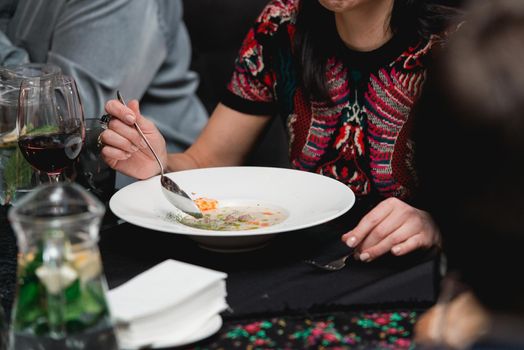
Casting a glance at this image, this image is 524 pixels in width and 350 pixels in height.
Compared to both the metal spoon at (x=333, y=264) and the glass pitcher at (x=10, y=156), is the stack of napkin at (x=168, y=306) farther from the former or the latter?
the glass pitcher at (x=10, y=156)

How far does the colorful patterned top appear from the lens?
166 centimetres

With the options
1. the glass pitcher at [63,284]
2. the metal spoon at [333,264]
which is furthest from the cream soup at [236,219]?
the glass pitcher at [63,284]

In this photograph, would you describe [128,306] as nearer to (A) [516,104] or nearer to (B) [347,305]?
(B) [347,305]

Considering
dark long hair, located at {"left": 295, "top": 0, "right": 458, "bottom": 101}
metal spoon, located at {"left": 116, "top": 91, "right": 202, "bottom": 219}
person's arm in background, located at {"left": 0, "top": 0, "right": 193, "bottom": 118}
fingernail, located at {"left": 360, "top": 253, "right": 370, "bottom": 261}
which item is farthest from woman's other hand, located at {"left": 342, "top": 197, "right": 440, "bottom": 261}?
person's arm in background, located at {"left": 0, "top": 0, "right": 193, "bottom": 118}

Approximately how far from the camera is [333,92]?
173cm

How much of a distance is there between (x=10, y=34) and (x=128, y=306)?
1.91 metres

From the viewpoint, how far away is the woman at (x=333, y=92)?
1.66 meters

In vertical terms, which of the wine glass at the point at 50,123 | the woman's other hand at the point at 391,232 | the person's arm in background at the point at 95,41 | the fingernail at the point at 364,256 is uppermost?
the wine glass at the point at 50,123

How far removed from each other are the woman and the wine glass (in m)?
0.21

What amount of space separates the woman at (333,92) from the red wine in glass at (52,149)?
20 cm

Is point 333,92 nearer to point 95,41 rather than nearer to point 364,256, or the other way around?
point 364,256

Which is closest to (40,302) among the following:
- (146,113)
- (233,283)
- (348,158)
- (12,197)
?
(233,283)

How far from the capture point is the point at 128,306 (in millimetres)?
832

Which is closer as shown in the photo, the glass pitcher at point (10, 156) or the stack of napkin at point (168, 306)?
the stack of napkin at point (168, 306)
